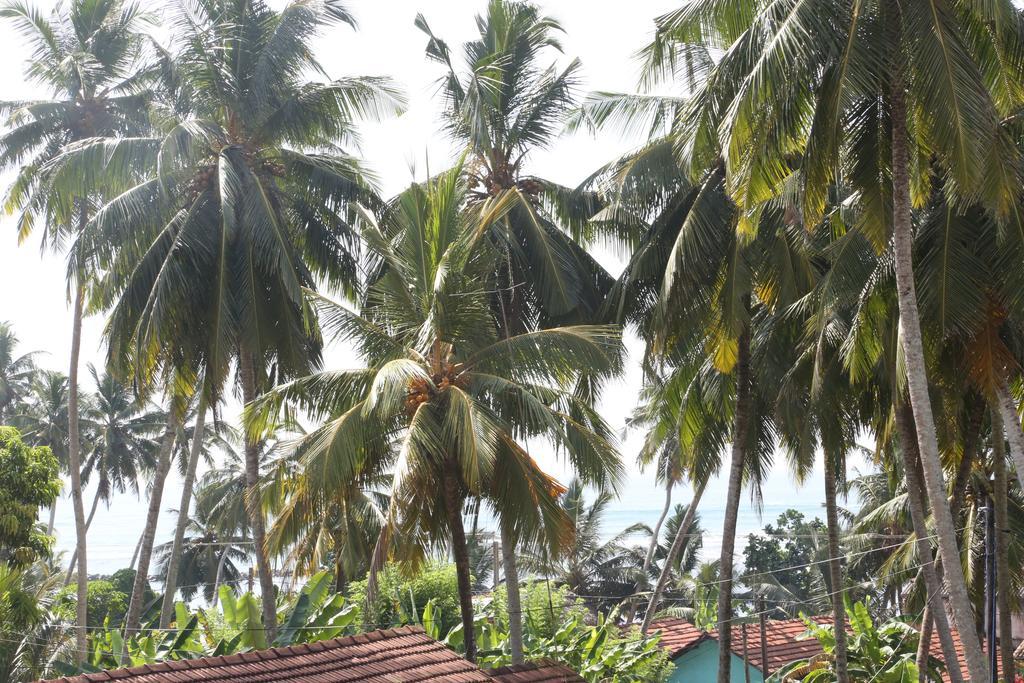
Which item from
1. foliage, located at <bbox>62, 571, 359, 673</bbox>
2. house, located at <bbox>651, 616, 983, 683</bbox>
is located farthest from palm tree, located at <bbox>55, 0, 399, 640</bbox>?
house, located at <bbox>651, 616, 983, 683</bbox>

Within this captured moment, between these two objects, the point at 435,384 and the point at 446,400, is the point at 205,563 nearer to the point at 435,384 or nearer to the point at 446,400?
the point at 435,384

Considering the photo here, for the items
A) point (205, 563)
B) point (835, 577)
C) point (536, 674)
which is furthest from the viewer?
point (205, 563)

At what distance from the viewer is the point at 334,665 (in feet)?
32.6

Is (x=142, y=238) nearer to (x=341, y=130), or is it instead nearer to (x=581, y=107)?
(x=341, y=130)

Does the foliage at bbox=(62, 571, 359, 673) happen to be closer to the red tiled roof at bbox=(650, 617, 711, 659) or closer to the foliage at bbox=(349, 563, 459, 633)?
the foliage at bbox=(349, 563, 459, 633)

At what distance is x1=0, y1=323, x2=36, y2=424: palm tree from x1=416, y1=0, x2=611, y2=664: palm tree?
34405 mm

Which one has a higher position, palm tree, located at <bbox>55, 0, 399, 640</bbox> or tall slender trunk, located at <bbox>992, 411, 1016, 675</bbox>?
palm tree, located at <bbox>55, 0, 399, 640</bbox>

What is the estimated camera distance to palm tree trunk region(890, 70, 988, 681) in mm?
11398

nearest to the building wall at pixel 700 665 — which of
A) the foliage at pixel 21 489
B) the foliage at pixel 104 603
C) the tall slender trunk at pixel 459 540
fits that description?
the tall slender trunk at pixel 459 540

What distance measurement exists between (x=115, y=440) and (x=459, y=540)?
36151 mm

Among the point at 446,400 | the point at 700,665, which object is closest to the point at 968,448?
the point at 446,400

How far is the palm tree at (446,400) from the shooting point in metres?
13.2

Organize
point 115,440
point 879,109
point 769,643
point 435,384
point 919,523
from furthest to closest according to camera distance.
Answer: point 115,440
point 769,643
point 919,523
point 435,384
point 879,109

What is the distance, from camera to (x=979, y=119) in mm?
10469
